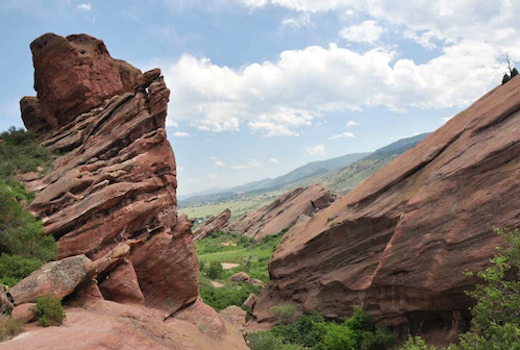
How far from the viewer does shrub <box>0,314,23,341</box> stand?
11.0 m

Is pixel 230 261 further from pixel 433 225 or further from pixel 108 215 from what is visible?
pixel 433 225

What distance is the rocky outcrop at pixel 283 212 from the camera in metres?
94.8

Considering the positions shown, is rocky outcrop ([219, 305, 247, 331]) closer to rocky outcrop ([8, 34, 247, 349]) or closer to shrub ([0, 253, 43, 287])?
rocky outcrop ([8, 34, 247, 349])

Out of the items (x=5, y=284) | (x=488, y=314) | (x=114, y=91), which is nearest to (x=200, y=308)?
(x=5, y=284)

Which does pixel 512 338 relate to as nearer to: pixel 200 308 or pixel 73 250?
pixel 200 308

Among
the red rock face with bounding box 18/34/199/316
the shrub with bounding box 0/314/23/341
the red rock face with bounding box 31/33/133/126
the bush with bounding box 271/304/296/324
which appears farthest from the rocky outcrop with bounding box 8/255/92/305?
the bush with bounding box 271/304/296/324

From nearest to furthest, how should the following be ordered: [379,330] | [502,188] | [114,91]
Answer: [502,188], [379,330], [114,91]

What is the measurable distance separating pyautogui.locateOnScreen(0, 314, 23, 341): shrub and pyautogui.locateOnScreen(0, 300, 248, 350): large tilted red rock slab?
0.92ft

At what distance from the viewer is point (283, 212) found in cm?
10469

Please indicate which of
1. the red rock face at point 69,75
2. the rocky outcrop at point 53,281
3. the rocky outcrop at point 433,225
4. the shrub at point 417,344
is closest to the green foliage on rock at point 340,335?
the rocky outcrop at point 433,225

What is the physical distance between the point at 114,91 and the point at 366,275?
33.0 meters

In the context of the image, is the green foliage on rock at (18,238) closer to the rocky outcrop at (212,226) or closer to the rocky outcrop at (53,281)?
the rocky outcrop at (53,281)

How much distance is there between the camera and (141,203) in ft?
78.2

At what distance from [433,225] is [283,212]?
8553 cm
